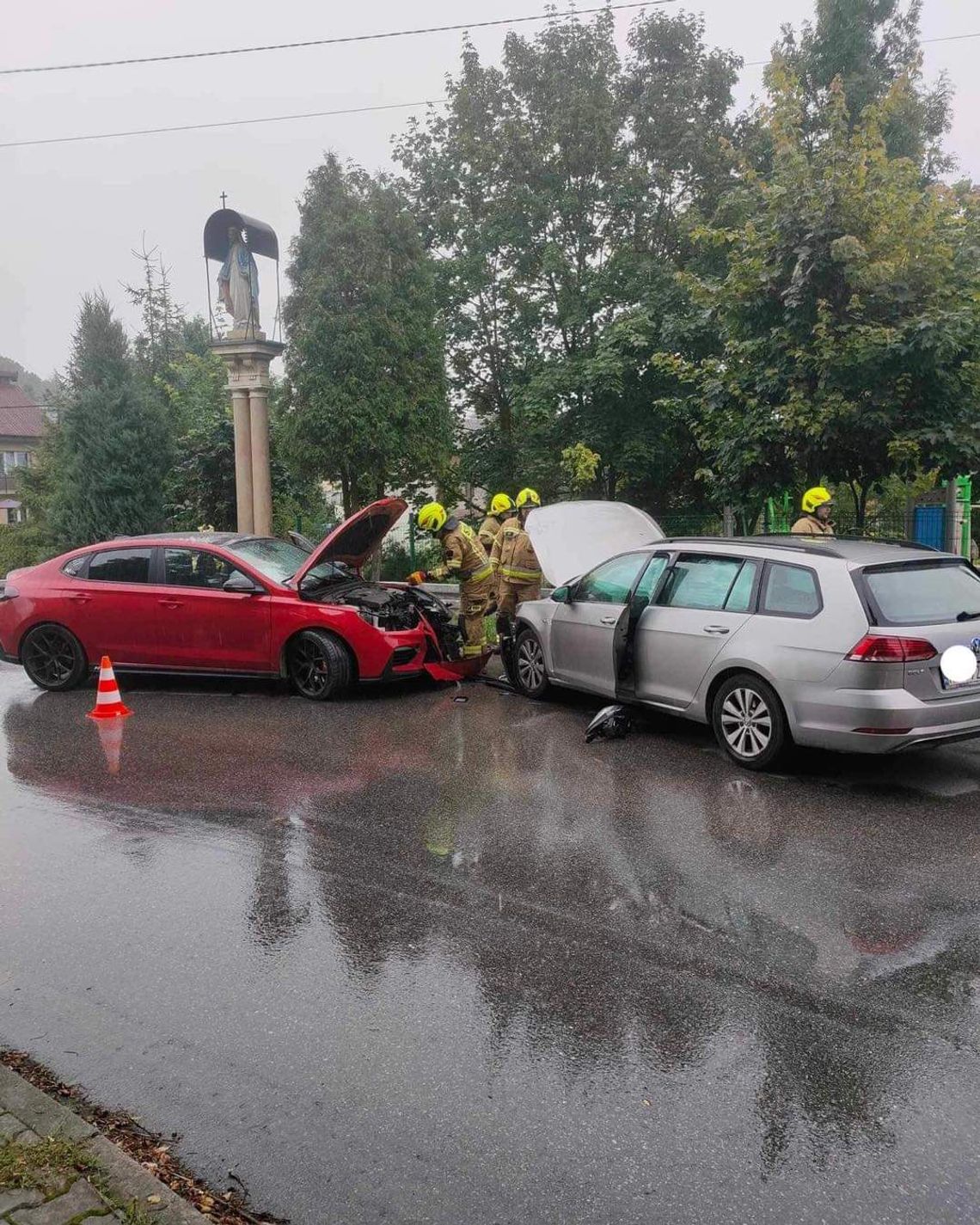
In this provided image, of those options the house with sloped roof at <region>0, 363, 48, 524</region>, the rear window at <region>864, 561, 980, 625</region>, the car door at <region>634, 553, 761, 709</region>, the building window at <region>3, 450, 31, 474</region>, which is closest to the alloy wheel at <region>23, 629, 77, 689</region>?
the car door at <region>634, 553, 761, 709</region>

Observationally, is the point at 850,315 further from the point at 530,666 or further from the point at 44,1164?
the point at 44,1164

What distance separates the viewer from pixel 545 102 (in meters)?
19.2

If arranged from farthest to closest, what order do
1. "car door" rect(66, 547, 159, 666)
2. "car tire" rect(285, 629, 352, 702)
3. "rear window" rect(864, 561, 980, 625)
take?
1. "car door" rect(66, 547, 159, 666)
2. "car tire" rect(285, 629, 352, 702)
3. "rear window" rect(864, 561, 980, 625)

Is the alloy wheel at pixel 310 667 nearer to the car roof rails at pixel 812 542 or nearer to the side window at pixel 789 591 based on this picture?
the car roof rails at pixel 812 542

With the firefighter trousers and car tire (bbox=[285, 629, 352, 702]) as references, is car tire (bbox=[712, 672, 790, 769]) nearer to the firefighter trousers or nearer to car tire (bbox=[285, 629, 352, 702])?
car tire (bbox=[285, 629, 352, 702])

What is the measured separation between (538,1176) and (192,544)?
8.23 meters

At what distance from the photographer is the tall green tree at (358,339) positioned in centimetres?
1672

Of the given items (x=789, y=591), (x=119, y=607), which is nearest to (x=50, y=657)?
(x=119, y=607)

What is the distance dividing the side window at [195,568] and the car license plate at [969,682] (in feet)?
21.0

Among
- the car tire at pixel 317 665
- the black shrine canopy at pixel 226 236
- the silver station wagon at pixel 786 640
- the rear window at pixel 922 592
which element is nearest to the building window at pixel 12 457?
the black shrine canopy at pixel 226 236

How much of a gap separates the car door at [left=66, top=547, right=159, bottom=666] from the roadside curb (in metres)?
7.10

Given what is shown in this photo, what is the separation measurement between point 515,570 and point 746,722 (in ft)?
17.1

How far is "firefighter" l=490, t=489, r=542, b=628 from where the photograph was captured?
11.7m

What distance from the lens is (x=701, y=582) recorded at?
745 centimetres
